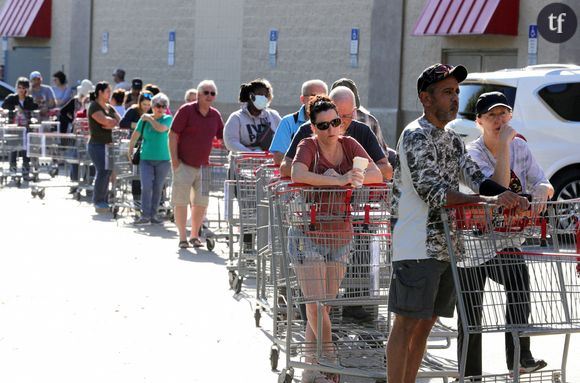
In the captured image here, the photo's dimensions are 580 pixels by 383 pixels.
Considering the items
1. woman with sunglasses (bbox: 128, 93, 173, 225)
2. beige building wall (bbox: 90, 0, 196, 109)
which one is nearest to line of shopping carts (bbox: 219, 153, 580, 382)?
woman with sunglasses (bbox: 128, 93, 173, 225)

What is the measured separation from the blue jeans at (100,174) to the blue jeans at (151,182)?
1995mm

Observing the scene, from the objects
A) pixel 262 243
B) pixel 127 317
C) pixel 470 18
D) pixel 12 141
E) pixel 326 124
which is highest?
pixel 470 18

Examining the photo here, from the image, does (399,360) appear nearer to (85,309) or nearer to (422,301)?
(422,301)

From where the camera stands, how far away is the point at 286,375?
7.98m

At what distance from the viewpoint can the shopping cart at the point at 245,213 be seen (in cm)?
1176

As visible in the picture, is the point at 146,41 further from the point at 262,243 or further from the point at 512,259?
the point at 512,259

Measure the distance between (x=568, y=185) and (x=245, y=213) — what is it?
18.1 feet

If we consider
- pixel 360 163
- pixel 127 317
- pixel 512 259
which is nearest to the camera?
pixel 512 259

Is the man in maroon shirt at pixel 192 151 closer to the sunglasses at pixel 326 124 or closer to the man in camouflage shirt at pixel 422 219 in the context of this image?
the sunglasses at pixel 326 124

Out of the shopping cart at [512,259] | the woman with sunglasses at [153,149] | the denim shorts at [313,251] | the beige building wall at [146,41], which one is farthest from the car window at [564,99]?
the beige building wall at [146,41]

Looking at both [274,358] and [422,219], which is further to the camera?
[274,358]

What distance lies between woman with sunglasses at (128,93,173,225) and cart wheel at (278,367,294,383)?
9558 mm

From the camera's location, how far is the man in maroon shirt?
597 inches

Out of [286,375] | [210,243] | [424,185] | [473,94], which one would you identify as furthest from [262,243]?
[473,94]
